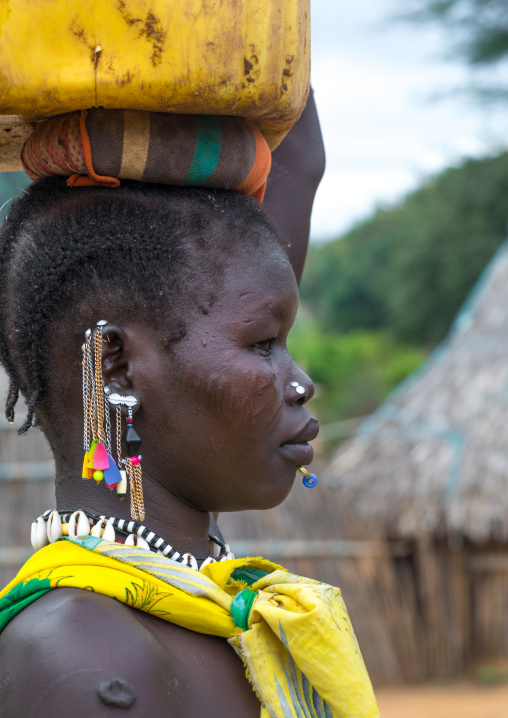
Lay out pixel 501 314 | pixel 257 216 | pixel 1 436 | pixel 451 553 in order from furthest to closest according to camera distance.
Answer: pixel 501 314 → pixel 451 553 → pixel 1 436 → pixel 257 216

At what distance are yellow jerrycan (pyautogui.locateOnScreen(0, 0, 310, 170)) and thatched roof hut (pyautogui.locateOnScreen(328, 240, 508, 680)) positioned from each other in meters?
6.73

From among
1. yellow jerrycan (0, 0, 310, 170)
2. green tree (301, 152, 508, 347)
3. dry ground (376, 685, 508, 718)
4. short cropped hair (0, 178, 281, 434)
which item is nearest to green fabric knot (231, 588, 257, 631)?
short cropped hair (0, 178, 281, 434)

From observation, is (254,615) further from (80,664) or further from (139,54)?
(139,54)

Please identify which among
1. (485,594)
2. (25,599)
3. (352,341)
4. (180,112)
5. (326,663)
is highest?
(180,112)

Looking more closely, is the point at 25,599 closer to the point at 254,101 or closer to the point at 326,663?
the point at 326,663

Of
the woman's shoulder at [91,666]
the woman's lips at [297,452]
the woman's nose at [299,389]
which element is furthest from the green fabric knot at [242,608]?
the woman's nose at [299,389]

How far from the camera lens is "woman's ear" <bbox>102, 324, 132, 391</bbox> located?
4.98ft

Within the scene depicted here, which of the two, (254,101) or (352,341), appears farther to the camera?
(352,341)

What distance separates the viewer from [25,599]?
134 centimetres

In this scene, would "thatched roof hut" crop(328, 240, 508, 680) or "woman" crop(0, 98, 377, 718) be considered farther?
"thatched roof hut" crop(328, 240, 508, 680)

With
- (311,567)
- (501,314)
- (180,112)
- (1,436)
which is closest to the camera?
(180,112)

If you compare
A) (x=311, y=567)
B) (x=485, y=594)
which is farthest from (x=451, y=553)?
(x=311, y=567)

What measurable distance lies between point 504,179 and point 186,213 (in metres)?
18.8

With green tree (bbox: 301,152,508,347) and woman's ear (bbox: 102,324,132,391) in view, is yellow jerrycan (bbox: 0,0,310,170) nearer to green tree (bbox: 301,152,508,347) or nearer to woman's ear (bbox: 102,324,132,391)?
woman's ear (bbox: 102,324,132,391)
